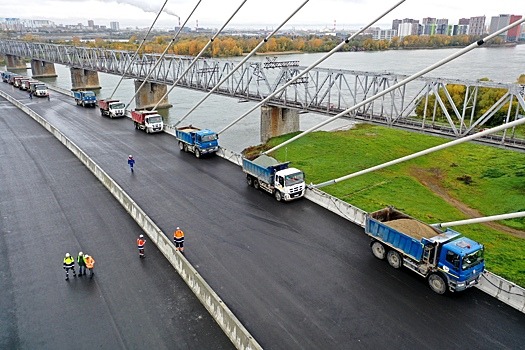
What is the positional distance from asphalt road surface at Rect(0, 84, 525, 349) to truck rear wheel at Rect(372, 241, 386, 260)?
28cm

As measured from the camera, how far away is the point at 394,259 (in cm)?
1695

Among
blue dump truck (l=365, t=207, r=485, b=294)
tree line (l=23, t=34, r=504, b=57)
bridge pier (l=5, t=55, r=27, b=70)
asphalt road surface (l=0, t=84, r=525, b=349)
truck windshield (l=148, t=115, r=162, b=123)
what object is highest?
tree line (l=23, t=34, r=504, b=57)

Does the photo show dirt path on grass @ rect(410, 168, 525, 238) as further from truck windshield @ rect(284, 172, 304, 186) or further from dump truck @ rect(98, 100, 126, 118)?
dump truck @ rect(98, 100, 126, 118)

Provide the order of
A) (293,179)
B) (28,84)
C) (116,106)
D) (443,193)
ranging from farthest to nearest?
(28,84) → (116,106) → (443,193) → (293,179)

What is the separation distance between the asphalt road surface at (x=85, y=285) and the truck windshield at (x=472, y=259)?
8470 millimetres

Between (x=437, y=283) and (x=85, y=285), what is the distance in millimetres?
13020

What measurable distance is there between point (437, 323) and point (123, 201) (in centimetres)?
1632

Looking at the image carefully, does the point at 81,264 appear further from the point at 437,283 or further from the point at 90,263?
the point at 437,283

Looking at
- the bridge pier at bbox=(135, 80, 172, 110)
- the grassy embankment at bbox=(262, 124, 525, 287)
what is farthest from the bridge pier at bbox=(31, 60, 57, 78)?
the grassy embankment at bbox=(262, 124, 525, 287)

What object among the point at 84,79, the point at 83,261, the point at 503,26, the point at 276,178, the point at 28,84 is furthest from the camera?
the point at 503,26

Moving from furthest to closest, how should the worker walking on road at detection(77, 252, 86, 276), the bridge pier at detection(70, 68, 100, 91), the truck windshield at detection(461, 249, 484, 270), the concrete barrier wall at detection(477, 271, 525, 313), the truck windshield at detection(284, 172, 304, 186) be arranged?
the bridge pier at detection(70, 68, 100, 91) → the truck windshield at detection(284, 172, 304, 186) → the worker walking on road at detection(77, 252, 86, 276) → the truck windshield at detection(461, 249, 484, 270) → the concrete barrier wall at detection(477, 271, 525, 313)

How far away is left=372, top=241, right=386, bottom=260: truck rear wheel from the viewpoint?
57.2ft

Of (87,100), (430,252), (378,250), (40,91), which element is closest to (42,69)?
(40,91)

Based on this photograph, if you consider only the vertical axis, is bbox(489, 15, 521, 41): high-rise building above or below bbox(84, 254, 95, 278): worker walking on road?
above
